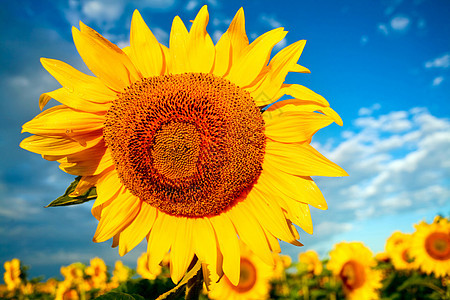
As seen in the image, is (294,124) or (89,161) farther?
(89,161)

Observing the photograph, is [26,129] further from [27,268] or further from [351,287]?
[27,268]

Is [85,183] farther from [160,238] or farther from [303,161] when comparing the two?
[303,161]

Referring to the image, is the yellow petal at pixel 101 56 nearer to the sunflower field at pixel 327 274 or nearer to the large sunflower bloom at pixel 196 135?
the large sunflower bloom at pixel 196 135

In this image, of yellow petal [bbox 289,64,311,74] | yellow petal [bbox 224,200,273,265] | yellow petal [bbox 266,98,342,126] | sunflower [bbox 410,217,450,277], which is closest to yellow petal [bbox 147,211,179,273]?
yellow petal [bbox 224,200,273,265]

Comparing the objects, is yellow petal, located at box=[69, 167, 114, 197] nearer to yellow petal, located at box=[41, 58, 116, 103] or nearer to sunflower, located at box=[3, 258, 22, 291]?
yellow petal, located at box=[41, 58, 116, 103]

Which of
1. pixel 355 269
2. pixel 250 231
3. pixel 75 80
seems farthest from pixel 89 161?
pixel 355 269

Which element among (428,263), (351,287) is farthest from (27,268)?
(428,263)
